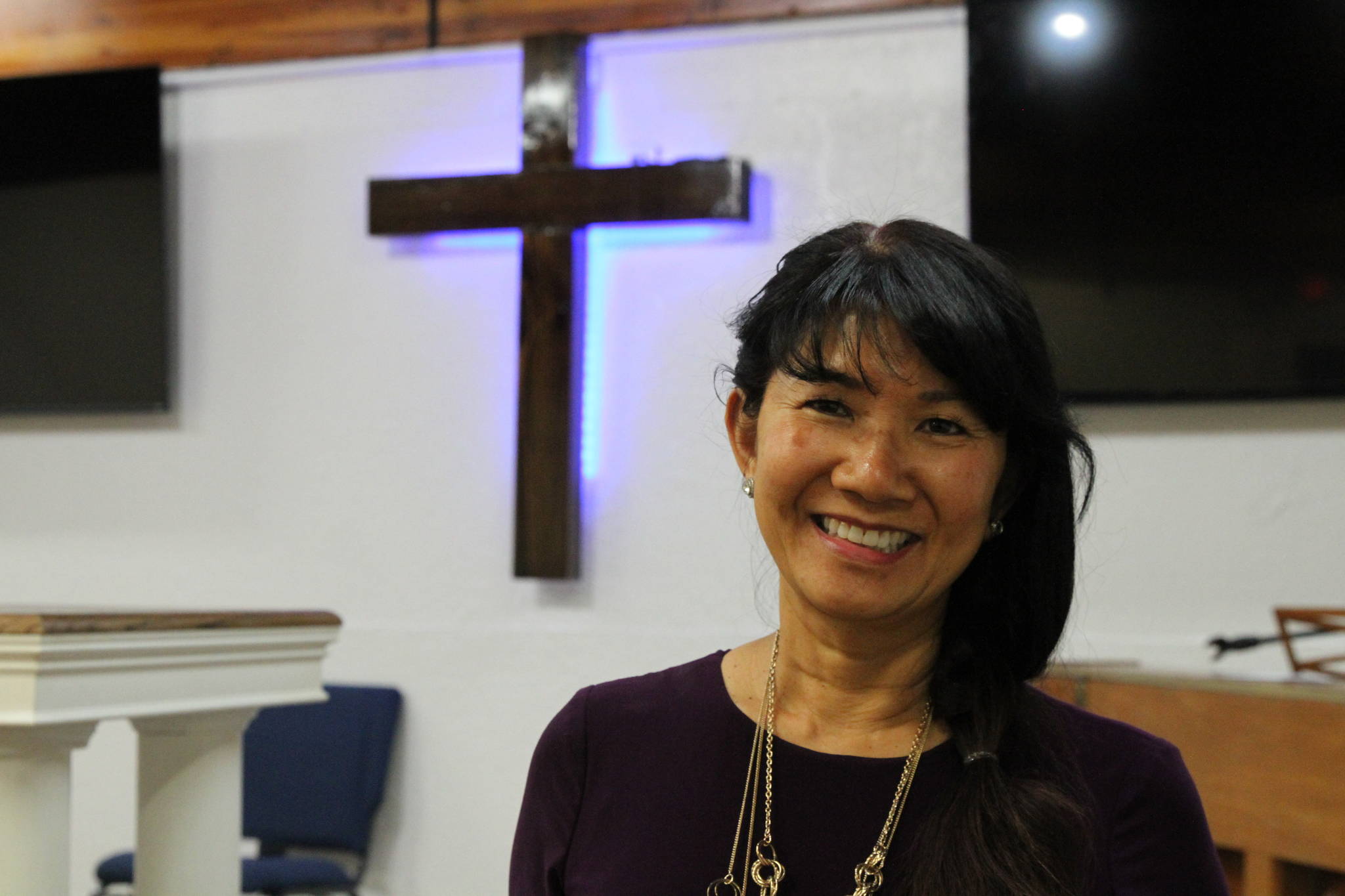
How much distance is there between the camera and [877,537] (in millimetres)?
1343

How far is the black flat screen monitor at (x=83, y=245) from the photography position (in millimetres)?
4523

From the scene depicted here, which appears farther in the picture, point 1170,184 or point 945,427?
point 1170,184

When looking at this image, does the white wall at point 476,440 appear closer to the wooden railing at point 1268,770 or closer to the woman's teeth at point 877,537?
the wooden railing at point 1268,770

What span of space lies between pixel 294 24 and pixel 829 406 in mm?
3729

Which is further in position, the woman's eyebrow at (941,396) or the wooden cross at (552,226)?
the wooden cross at (552,226)

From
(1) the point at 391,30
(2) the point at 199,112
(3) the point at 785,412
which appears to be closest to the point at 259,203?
(2) the point at 199,112

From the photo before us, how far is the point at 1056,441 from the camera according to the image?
1362 mm

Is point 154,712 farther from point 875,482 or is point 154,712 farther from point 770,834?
point 875,482

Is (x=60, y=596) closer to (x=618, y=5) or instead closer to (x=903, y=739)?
(x=618, y=5)

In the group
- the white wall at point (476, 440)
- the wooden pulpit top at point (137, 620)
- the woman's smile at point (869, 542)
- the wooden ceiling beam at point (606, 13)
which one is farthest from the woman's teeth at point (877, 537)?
the wooden ceiling beam at point (606, 13)

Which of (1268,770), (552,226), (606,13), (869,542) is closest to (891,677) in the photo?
(869,542)

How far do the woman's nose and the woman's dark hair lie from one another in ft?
0.23

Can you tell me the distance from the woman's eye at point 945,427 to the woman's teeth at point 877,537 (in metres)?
0.10

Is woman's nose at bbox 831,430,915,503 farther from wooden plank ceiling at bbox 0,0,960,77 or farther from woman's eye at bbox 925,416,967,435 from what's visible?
wooden plank ceiling at bbox 0,0,960,77
